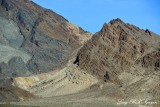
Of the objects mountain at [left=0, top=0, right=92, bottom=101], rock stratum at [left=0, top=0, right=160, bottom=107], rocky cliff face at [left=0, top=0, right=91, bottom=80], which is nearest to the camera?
rock stratum at [left=0, top=0, right=160, bottom=107]

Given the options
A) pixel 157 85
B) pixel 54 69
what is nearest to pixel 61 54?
pixel 54 69

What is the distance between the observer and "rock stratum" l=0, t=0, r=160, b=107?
117688 mm

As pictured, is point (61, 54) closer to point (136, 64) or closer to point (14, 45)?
point (14, 45)

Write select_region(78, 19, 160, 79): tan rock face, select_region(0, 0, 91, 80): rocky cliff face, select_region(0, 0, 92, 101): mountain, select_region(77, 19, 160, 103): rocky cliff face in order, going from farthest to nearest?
select_region(0, 0, 91, 80): rocky cliff face → select_region(0, 0, 92, 101): mountain → select_region(78, 19, 160, 79): tan rock face → select_region(77, 19, 160, 103): rocky cliff face

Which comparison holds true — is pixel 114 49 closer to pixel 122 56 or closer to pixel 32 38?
pixel 122 56

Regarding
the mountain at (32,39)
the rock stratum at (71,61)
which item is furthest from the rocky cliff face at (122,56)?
the mountain at (32,39)

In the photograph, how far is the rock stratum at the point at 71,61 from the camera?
117688 millimetres

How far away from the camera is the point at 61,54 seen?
528 ft

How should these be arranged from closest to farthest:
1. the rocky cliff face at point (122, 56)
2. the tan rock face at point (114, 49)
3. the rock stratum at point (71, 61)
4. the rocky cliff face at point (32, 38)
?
the rock stratum at point (71, 61) → the rocky cliff face at point (122, 56) → the tan rock face at point (114, 49) → the rocky cliff face at point (32, 38)

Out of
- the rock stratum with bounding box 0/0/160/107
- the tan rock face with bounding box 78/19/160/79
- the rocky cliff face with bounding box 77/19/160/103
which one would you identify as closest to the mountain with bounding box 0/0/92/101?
the rock stratum with bounding box 0/0/160/107

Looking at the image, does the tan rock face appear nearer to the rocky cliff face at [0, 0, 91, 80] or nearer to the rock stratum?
the rock stratum

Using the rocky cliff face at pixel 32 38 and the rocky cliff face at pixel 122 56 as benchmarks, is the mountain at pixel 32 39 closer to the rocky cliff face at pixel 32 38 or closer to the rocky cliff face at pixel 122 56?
the rocky cliff face at pixel 32 38

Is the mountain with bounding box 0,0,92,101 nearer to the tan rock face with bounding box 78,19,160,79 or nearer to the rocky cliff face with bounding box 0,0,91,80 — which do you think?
the rocky cliff face with bounding box 0,0,91,80

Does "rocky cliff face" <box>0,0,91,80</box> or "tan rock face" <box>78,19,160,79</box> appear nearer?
"tan rock face" <box>78,19,160,79</box>
